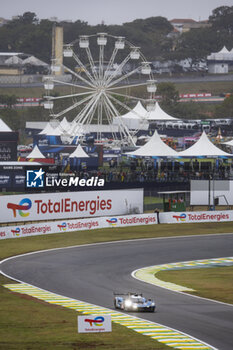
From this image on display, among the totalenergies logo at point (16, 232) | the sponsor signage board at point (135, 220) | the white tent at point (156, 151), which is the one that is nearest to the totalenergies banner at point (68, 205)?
the sponsor signage board at point (135, 220)

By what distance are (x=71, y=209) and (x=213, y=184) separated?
37.1 ft

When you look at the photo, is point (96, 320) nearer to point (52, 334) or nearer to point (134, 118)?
point (52, 334)

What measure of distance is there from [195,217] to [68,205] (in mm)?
9294

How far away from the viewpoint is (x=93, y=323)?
22.1 m

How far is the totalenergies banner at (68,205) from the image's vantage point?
55234 mm

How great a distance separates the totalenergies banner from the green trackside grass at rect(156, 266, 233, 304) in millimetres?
16874

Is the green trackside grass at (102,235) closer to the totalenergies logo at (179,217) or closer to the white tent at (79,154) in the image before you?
the totalenergies logo at (179,217)

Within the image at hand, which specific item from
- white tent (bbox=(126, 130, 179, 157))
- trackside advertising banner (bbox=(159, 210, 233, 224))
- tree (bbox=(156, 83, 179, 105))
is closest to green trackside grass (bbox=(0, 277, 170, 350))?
trackside advertising banner (bbox=(159, 210, 233, 224))

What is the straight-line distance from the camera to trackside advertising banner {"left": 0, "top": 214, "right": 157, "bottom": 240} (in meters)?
51.9

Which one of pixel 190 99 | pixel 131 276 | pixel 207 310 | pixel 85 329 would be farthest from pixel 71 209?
pixel 190 99

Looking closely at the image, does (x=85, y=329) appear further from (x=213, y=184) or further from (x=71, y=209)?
(x=213, y=184)

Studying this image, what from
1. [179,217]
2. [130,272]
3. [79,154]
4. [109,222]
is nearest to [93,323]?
[130,272]

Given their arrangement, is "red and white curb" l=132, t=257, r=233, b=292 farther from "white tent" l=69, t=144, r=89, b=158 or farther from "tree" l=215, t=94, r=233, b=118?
"tree" l=215, t=94, r=233, b=118

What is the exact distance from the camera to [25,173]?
60875mm
